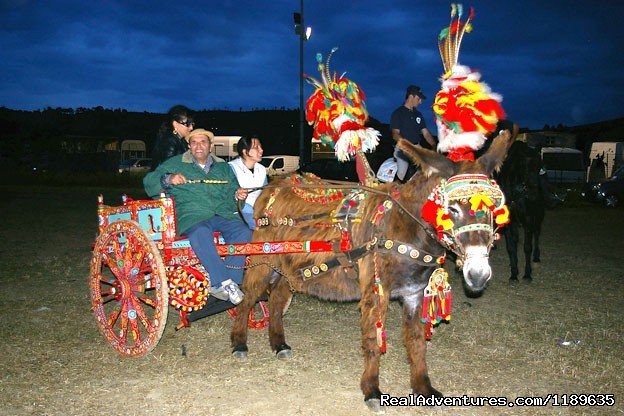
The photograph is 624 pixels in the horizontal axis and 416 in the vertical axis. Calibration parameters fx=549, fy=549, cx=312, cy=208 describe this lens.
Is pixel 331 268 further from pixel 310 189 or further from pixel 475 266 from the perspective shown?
pixel 475 266

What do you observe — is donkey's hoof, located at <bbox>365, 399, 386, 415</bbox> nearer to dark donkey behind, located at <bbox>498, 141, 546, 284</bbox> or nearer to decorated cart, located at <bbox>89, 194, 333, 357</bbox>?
decorated cart, located at <bbox>89, 194, 333, 357</bbox>

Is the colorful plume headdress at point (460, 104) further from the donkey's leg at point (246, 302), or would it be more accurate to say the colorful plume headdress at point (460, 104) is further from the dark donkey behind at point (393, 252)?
the donkey's leg at point (246, 302)

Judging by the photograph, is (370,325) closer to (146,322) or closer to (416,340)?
(416,340)

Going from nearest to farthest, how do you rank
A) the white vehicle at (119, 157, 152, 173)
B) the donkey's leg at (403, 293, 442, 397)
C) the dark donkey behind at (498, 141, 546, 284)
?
the donkey's leg at (403, 293, 442, 397)
the dark donkey behind at (498, 141, 546, 284)
the white vehicle at (119, 157, 152, 173)

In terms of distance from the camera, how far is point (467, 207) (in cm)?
379

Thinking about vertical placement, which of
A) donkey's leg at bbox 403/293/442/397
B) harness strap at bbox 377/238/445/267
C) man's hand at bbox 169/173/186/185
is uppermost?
man's hand at bbox 169/173/186/185

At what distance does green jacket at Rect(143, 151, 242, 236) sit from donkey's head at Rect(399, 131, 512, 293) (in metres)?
2.41

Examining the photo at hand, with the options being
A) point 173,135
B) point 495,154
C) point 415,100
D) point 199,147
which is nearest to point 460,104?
point 495,154

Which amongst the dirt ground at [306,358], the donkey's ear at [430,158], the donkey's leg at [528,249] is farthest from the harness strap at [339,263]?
the donkey's leg at [528,249]

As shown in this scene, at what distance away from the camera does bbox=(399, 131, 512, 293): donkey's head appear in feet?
12.3

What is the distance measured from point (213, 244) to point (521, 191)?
6.04m

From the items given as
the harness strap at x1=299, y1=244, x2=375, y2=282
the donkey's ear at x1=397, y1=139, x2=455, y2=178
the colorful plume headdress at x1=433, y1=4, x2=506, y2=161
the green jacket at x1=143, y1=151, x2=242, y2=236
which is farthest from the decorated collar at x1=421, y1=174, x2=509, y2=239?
the green jacket at x1=143, y1=151, x2=242, y2=236

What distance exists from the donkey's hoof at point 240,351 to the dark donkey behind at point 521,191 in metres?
5.33

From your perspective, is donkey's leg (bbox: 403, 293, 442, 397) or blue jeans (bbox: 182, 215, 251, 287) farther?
blue jeans (bbox: 182, 215, 251, 287)
